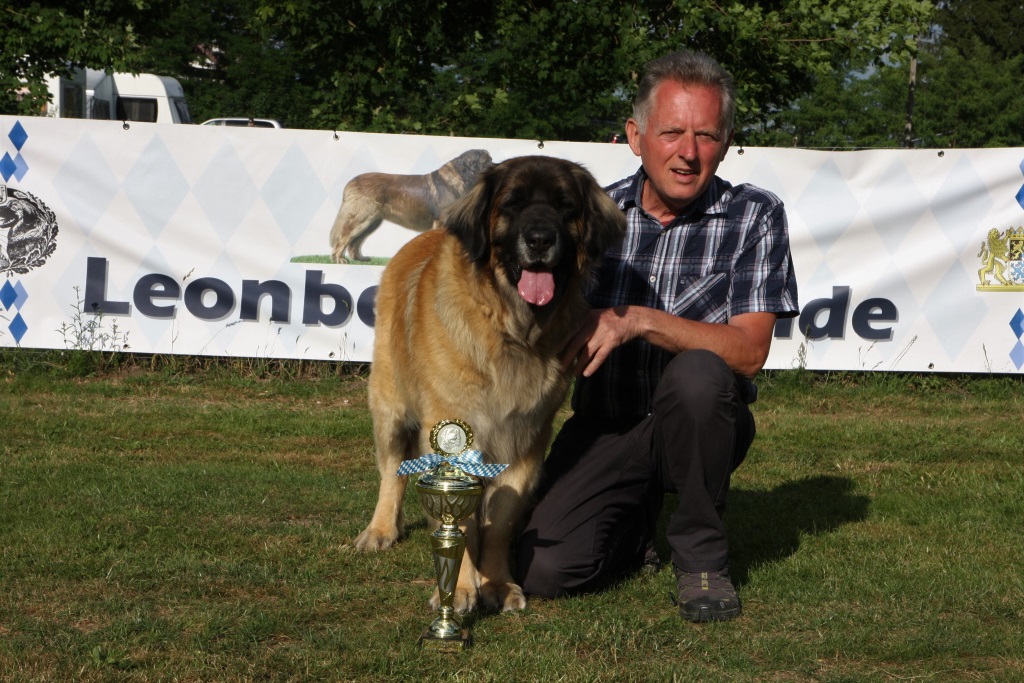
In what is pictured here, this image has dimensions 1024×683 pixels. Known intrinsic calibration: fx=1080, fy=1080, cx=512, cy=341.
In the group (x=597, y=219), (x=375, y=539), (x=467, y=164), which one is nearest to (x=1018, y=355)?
(x=467, y=164)

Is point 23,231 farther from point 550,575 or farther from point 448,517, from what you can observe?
point 448,517

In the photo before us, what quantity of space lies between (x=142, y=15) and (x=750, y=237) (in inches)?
360

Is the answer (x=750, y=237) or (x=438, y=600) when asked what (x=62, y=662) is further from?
(x=750, y=237)

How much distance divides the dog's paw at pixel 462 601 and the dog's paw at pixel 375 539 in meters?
0.78

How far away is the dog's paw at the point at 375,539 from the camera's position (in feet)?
13.6

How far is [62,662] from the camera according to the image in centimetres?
283

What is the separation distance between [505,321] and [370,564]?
108cm

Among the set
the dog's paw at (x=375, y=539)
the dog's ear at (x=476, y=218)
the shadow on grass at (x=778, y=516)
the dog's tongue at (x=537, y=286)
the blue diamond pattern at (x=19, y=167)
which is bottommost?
the dog's paw at (x=375, y=539)

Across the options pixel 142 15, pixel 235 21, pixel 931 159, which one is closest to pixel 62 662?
pixel 931 159

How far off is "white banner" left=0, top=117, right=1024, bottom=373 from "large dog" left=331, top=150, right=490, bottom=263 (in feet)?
0.20

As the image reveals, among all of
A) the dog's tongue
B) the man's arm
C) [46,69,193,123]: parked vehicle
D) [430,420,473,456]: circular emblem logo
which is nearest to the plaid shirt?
the man's arm

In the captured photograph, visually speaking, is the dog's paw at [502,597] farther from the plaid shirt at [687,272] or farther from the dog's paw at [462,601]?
the plaid shirt at [687,272]

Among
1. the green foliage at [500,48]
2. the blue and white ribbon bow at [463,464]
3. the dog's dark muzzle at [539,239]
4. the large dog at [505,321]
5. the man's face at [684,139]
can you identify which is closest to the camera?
the blue and white ribbon bow at [463,464]

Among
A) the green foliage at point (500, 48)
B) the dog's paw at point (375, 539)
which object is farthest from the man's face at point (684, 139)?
the green foliage at point (500, 48)
